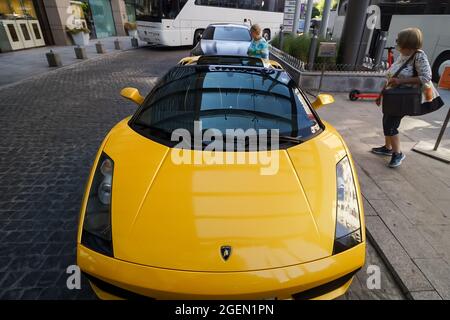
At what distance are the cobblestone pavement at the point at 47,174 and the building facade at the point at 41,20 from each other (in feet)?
22.7

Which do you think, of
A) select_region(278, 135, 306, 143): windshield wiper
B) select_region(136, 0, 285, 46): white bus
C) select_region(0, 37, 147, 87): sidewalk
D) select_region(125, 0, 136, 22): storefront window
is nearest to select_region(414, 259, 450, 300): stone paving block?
select_region(278, 135, 306, 143): windshield wiper

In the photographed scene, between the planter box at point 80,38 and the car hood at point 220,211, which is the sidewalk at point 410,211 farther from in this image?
the planter box at point 80,38

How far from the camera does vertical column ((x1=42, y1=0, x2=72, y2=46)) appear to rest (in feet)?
43.5

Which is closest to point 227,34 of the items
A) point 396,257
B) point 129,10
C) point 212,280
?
point 396,257

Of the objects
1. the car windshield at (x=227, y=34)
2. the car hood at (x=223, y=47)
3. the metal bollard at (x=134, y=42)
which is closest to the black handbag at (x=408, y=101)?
the car hood at (x=223, y=47)

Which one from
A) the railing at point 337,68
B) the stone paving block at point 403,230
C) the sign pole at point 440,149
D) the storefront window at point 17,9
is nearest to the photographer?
the stone paving block at point 403,230

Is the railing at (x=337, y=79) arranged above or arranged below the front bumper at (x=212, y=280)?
below

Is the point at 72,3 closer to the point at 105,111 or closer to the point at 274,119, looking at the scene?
the point at 105,111

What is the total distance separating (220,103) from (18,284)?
82.2 inches

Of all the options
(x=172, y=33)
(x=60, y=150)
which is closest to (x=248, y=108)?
(x=60, y=150)

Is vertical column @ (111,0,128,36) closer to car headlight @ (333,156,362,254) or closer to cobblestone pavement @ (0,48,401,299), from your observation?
cobblestone pavement @ (0,48,401,299)

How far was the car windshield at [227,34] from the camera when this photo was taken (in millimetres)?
8266

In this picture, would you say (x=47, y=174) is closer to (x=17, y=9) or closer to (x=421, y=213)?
(x=421, y=213)

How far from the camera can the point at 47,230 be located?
2383 mm
